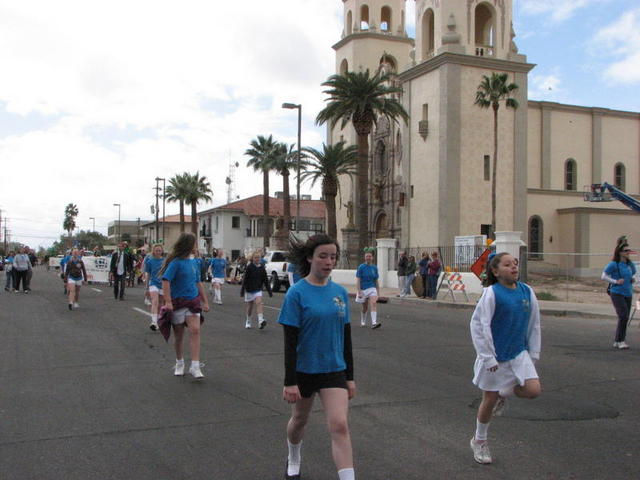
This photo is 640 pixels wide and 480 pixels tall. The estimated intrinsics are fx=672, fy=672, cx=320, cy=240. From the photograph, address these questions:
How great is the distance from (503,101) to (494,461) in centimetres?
4075

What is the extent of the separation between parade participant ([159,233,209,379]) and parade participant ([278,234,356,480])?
4.13 metres

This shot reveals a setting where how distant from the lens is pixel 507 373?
5082 millimetres

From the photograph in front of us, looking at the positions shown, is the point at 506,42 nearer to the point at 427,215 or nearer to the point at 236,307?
the point at 427,215

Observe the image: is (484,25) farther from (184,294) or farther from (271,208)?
(184,294)

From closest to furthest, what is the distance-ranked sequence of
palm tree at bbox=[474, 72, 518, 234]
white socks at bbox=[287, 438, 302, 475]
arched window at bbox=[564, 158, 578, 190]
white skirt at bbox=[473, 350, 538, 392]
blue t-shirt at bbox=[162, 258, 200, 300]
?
white socks at bbox=[287, 438, 302, 475] < white skirt at bbox=[473, 350, 538, 392] < blue t-shirt at bbox=[162, 258, 200, 300] < palm tree at bbox=[474, 72, 518, 234] < arched window at bbox=[564, 158, 578, 190]

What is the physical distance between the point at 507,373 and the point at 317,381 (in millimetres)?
1590

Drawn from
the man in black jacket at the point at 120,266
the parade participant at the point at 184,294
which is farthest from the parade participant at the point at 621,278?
the man in black jacket at the point at 120,266

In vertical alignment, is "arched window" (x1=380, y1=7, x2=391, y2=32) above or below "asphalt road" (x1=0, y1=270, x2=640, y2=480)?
above

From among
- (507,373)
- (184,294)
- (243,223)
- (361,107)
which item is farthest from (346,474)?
(243,223)

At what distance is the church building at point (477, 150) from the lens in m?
41.5

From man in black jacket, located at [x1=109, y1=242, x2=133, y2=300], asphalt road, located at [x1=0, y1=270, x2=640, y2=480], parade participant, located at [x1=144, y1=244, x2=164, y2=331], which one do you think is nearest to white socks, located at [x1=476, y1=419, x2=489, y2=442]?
asphalt road, located at [x1=0, y1=270, x2=640, y2=480]

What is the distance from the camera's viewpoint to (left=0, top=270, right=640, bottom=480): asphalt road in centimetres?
509

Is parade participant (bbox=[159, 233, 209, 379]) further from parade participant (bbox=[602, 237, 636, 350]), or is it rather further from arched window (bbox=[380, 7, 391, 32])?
arched window (bbox=[380, 7, 391, 32])

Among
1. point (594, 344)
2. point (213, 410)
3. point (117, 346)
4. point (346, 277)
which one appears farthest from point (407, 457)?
point (346, 277)
